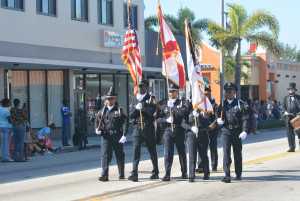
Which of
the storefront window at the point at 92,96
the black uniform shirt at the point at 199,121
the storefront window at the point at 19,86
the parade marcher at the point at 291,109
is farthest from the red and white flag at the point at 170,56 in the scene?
the storefront window at the point at 92,96

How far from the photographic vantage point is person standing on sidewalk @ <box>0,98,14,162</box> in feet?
53.4

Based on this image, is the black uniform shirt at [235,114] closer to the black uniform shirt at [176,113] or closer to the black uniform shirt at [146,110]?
the black uniform shirt at [176,113]

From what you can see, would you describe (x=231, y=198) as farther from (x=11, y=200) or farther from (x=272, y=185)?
(x=11, y=200)

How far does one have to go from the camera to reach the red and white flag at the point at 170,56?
39.2 feet

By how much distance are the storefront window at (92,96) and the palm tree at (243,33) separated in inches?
349

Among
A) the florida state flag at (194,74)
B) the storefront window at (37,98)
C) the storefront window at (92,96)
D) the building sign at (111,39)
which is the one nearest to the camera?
the florida state flag at (194,74)

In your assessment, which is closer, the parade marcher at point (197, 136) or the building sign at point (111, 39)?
the parade marcher at point (197, 136)

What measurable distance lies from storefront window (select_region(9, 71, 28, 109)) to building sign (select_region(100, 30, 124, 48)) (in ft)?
16.1

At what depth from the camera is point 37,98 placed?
25219mm

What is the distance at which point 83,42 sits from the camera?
26609 millimetres

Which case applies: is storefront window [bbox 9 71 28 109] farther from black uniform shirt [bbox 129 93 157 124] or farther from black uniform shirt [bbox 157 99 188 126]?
black uniform shirt [bbox 157 99 188 126]

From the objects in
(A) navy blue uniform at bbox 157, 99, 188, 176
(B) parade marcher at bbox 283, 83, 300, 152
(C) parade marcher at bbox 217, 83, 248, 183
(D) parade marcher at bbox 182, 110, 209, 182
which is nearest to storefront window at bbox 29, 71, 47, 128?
(B) parade marcher at bbox 283, 83, 300, 152

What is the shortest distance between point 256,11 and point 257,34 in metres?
1.48

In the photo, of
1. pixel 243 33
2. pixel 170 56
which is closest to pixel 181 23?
pixel 243 33
